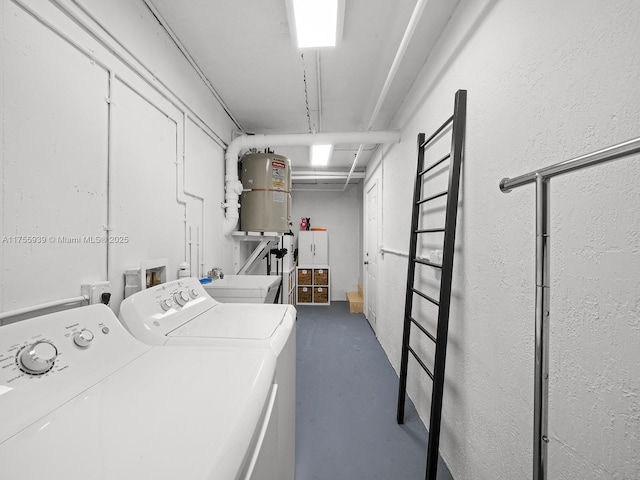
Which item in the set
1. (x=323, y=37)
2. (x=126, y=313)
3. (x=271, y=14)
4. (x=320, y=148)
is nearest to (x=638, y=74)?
(x=323, y=37)

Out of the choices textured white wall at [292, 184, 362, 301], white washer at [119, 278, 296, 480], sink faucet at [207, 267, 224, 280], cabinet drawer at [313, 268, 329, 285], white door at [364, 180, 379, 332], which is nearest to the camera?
white washer at [119, 278, 296, 480]

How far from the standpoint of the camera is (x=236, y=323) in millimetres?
1243

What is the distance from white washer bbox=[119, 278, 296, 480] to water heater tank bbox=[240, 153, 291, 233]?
134 cm

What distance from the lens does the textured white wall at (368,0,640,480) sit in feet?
A: 2.15

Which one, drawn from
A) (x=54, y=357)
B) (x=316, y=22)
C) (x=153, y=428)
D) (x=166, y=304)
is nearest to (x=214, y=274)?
(x=166, y=304)

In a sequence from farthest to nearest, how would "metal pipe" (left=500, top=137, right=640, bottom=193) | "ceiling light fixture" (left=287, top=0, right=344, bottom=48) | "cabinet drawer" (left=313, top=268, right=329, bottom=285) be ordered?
"cabinet drawer" (left=313, top=268, right=329, bottom=285)
"ceiling light fixture" (left=287, top=0, right=344, bottom=48)
"metal pipe" (left=500, top=137, right=640, bottom=193)

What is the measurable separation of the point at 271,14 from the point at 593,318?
1948 millimetres

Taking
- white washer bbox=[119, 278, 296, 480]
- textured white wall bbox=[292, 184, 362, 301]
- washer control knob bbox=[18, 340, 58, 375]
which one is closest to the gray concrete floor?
white washer bbox=[119, 278, 296, 480]

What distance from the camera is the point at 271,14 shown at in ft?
5.01

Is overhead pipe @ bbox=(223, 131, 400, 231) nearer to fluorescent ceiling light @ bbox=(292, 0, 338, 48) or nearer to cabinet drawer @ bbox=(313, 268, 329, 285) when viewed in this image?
fluorescent ceiling light @ bbox=(292, 0, 338, 48)

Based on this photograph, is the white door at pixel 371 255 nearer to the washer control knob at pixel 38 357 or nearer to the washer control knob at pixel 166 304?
the washer control knob at pixel 166 304

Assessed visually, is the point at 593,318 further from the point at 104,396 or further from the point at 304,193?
the point at 304,193

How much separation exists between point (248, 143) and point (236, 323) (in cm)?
200

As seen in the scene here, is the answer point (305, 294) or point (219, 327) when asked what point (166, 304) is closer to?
point (219, 327)
